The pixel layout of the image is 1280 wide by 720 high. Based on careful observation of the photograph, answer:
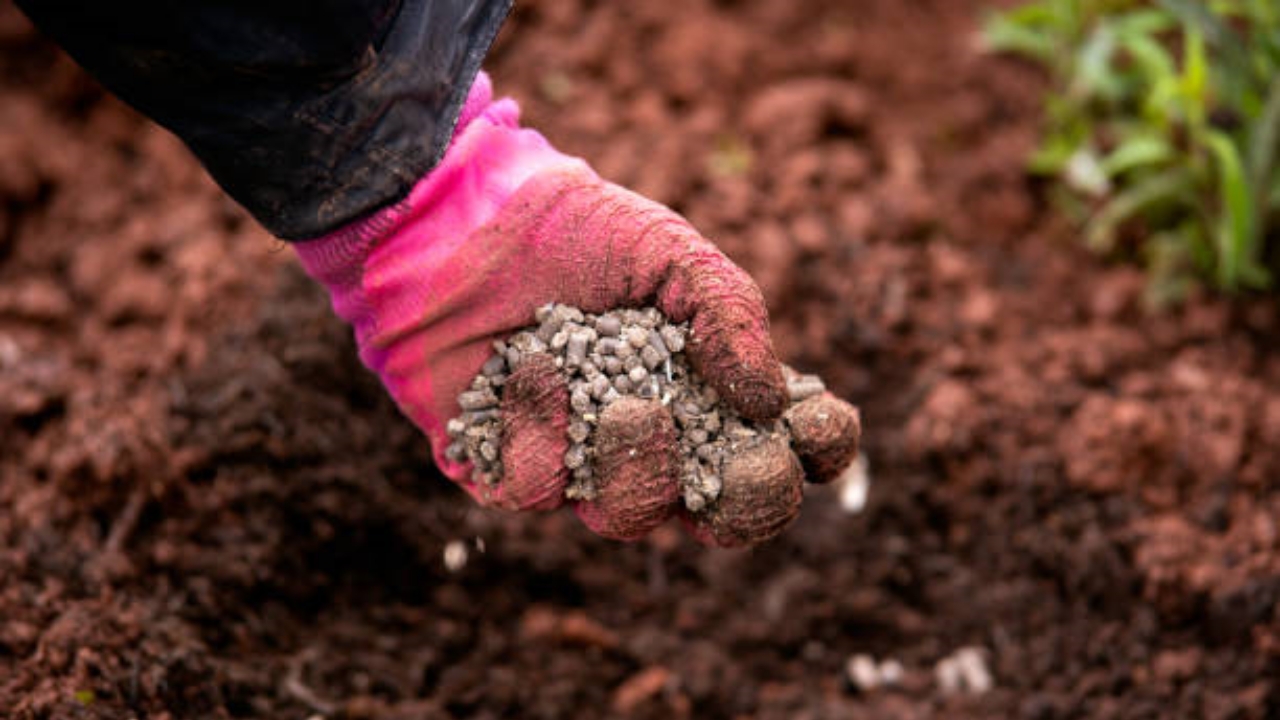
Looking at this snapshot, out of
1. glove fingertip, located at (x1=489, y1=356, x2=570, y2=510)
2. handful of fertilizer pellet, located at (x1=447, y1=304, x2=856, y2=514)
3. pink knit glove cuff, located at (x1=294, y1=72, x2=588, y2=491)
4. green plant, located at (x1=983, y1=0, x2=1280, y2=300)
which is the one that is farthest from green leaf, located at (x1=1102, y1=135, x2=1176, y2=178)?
glove fingertip, located at (x1=489, y1=356, x2=570, y2=510)

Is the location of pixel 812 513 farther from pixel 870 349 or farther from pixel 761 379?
pixel 761 379

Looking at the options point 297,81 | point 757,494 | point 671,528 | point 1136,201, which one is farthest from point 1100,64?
point 297,81

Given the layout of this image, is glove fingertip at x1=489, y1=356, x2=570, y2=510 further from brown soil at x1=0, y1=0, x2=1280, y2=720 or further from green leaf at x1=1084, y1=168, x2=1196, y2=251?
green leaf at x1=1084, y1=168, x2=1196, y2=251

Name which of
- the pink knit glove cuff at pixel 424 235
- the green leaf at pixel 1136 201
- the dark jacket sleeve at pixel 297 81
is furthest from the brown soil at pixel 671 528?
the dark jacket sleeve at pixel 297 81

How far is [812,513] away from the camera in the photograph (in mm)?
2139

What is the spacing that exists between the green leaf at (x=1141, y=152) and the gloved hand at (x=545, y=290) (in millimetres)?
1229

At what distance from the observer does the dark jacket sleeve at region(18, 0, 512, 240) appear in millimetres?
1091

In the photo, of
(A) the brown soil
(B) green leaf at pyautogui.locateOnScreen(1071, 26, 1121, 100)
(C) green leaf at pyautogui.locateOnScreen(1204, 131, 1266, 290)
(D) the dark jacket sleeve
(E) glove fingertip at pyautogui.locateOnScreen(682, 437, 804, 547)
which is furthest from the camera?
(B) green leaf at pyautogui.locateOnScreen(1071, 26, 1121, 100)

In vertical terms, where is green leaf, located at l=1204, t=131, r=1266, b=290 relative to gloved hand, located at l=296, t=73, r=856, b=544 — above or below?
above

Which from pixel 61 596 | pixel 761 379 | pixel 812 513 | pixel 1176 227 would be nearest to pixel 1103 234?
pixel 1176 227

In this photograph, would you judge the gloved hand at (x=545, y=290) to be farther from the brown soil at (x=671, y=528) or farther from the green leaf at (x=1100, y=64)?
the green leaf at (x=1100, y=64)

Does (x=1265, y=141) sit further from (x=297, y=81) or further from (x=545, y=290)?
(x=297, y=81)

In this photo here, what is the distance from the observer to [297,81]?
3.81ft

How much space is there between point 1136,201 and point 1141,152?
0.51 ft
